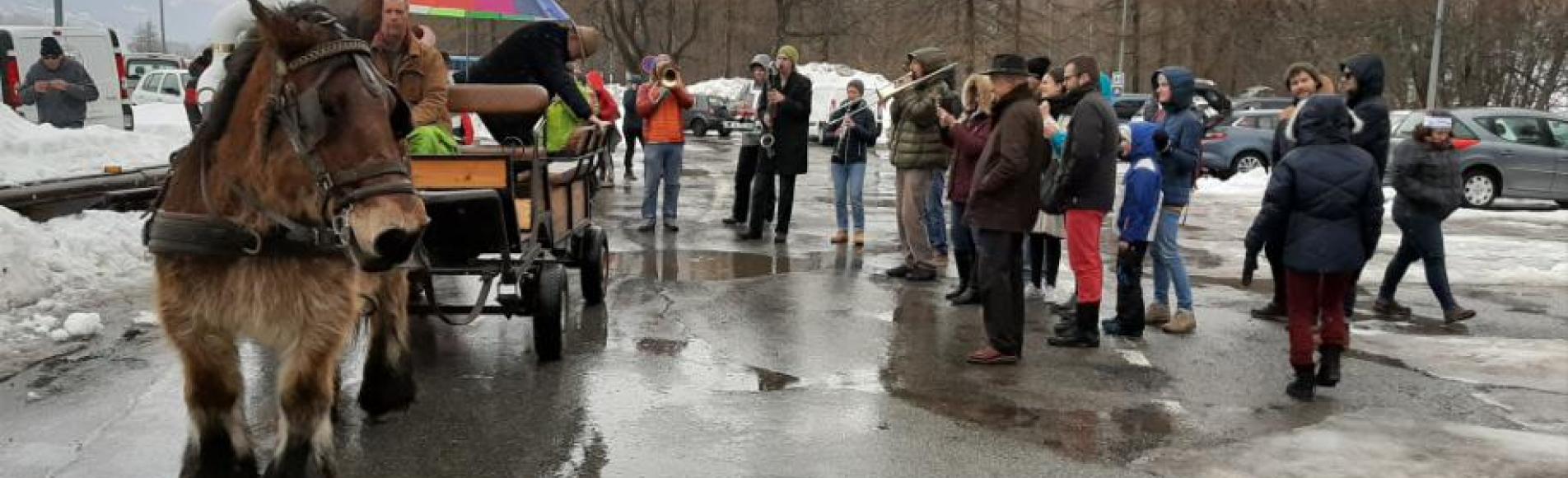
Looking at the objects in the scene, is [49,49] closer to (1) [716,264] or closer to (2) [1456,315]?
(1) [716,264]

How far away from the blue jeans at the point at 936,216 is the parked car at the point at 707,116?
25.7 metres

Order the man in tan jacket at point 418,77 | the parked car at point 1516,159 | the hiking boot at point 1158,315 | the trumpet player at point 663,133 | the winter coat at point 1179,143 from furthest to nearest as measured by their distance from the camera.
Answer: the parked car at point 1516,159 → the trumpet player at point 663,133 → the hiking boot at point 1158,315 → the winter coat at point 1179,143 → the man in tan jacket at point 418,77

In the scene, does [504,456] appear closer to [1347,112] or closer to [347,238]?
[347,238]

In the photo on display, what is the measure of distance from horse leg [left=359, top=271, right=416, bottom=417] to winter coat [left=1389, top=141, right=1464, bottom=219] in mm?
7131

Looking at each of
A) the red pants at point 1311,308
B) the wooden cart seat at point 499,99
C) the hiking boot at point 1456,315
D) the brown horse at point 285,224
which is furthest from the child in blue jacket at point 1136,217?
the brown horse at point 285,224

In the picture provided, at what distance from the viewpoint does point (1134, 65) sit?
44156mm

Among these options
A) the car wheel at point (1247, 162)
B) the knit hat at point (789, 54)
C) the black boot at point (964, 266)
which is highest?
the knit hat at point (789, 54)

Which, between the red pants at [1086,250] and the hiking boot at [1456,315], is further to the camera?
the hiking boot at [1456,315]

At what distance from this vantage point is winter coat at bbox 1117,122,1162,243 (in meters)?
7.26

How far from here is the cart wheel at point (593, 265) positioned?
Result: 7.84 m

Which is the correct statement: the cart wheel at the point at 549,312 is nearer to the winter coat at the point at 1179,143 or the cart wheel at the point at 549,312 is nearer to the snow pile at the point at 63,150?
the winter coat at the point at 1179,143

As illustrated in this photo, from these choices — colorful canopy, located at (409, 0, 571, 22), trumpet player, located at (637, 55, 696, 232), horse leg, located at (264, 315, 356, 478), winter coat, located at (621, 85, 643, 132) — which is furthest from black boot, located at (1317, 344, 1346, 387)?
winter coat, located at (621, 85, 643, 132)

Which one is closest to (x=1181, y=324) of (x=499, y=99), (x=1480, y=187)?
(x=499, y=99)

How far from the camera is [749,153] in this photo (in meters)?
12.9
